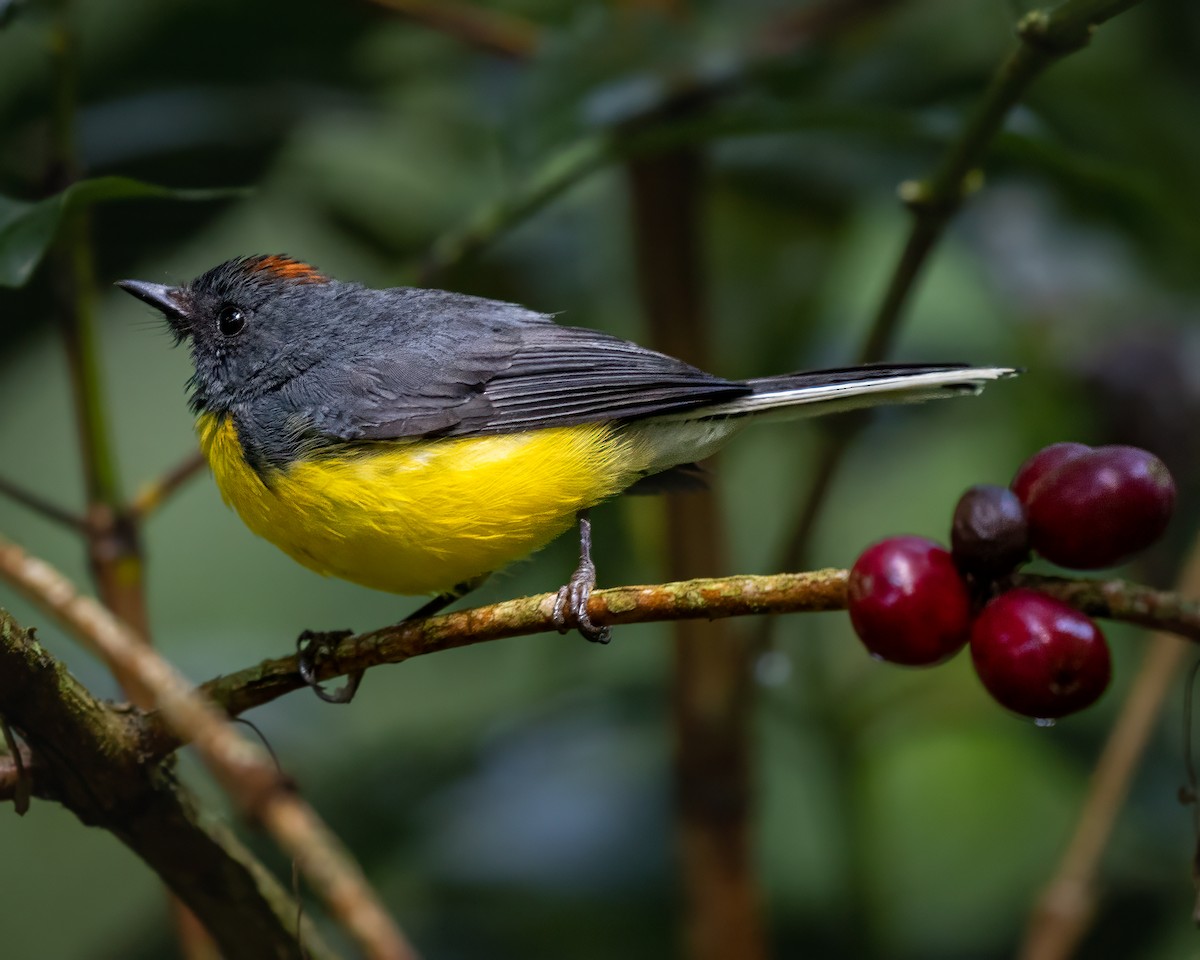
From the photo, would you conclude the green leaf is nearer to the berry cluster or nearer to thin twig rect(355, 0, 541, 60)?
thin twig rect(355, 0, 541, 60)

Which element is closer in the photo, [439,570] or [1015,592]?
[1015,592]

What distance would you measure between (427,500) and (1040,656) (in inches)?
51.8

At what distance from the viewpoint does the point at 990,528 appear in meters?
1.39

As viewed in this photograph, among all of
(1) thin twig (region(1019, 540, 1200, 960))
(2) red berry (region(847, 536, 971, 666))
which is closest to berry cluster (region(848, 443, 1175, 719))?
(2) red berry (region(847, 536, 971, 666))

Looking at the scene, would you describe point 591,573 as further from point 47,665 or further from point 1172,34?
point 1172,34

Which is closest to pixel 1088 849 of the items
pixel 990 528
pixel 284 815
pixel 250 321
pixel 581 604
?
pixel 581 604

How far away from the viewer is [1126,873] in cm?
311

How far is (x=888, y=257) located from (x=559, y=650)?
1448mm

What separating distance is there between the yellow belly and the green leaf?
1.90 ft

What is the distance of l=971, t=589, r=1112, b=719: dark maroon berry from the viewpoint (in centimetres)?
Result: 132

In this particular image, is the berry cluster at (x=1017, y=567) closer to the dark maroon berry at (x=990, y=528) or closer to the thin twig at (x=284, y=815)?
the dark maroon berry at (x=990, y=528)

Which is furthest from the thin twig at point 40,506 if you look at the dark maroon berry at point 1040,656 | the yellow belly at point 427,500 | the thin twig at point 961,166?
the dark maroon berry at point 1040,656

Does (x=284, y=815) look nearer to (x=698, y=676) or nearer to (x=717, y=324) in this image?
(x=698, y=676)

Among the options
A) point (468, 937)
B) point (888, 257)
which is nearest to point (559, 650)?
point (468, 937)
